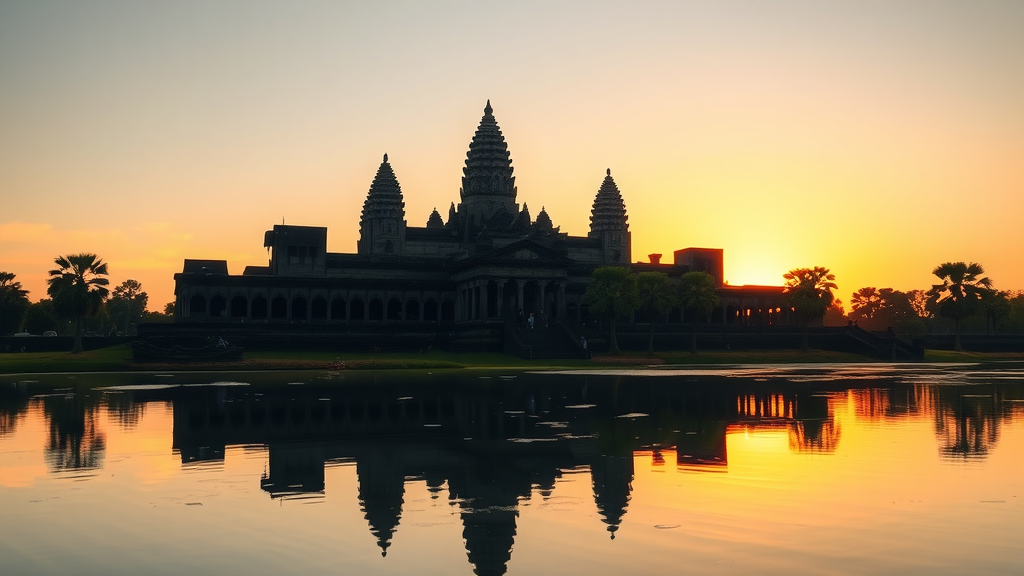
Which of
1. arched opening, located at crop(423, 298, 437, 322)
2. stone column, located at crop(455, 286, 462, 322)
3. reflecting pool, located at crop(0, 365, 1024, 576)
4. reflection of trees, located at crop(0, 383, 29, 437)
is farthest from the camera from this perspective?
arched opening, located at crop(423, 298, 437, 322)

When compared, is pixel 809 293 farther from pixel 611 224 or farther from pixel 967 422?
pixel 967 422

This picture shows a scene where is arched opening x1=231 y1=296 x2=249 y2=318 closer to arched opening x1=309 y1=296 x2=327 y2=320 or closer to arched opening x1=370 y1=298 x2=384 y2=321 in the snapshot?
arched opening x1=309 y1=296 x2=327 y2=320

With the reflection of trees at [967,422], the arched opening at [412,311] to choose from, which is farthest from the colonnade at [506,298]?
the reflection of trees at [967,422]

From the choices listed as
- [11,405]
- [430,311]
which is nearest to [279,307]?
[430,311]

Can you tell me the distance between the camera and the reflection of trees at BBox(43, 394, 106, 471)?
20337 millimetres

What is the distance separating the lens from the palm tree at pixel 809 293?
105438 mm

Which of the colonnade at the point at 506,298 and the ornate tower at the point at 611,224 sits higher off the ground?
the ornate tower at the point at 611,224

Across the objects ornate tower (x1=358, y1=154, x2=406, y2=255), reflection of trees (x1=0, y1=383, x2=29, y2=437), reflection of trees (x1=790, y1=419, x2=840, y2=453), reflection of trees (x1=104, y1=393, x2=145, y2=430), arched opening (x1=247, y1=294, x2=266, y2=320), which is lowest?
reflection of trees (x1=0, y1=383, x2=29, y2=437)

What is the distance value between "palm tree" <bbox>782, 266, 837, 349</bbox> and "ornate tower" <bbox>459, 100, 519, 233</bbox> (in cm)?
3874

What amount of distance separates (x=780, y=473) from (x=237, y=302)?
9261cm

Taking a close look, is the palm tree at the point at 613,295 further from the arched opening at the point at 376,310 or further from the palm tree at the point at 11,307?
the palm tree at the point at 11,307

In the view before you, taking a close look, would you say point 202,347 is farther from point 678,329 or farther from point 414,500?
point 414,500

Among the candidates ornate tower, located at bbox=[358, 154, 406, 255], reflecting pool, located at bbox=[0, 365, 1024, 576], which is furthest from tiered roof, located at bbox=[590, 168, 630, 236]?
reflecting pool, located at bbox=[0, 365, 1024, 576]

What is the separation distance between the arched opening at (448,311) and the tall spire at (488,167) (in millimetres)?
21609
